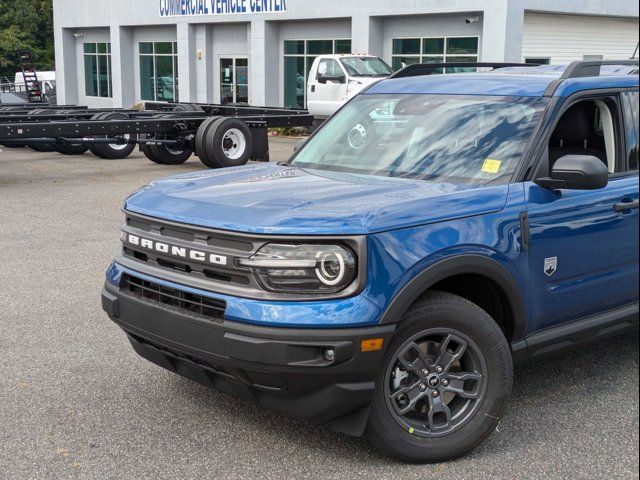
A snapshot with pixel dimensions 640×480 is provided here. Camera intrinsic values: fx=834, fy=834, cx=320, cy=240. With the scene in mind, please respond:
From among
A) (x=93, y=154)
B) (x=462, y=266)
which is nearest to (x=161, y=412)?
(x=462, y=266)

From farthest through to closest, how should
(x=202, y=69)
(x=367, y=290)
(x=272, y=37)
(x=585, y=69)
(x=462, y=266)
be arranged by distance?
(x=202, y=69), (x=272, y=37), (x=585, y=69), (x=462, y=266), (x=367, y=290)

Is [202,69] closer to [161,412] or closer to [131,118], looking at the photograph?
[131,118]

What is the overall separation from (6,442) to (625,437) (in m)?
3.08

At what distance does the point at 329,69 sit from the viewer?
77.7 ft

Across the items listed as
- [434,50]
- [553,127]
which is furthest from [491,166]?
[434,50]

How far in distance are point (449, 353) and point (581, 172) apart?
1007 mm

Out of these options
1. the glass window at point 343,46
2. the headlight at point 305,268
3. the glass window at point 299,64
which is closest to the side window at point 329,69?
the glass window at point 343,46

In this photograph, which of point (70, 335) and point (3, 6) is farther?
point (3, 6)

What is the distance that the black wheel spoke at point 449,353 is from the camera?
3.83m

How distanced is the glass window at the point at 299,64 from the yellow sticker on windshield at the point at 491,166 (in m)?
25.1

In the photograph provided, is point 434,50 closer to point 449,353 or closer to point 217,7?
point 217,7

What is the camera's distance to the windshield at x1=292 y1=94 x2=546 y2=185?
169 inches

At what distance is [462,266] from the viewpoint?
12.4 feet

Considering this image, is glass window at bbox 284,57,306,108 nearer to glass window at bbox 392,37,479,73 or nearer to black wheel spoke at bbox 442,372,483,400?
glass window at bbox 392,37,479,73
